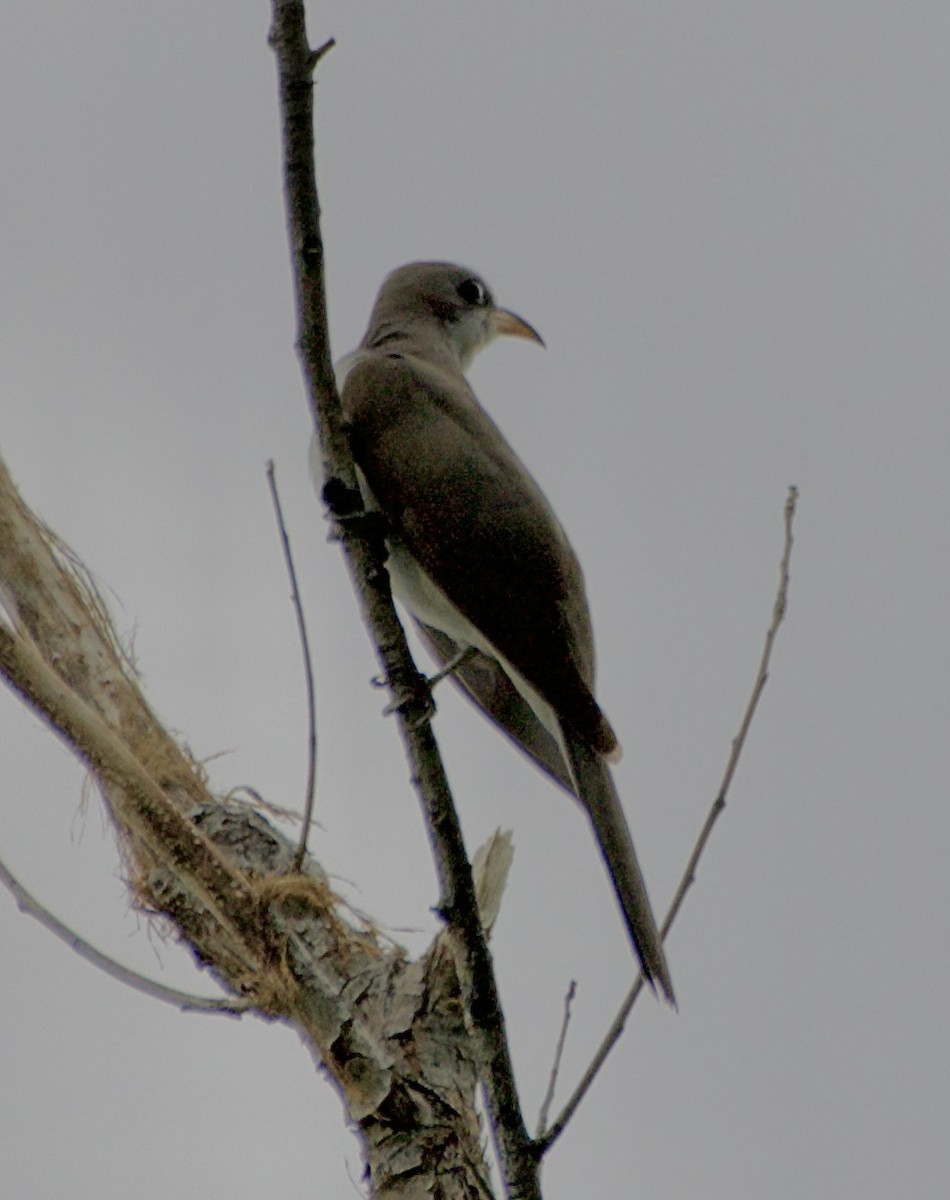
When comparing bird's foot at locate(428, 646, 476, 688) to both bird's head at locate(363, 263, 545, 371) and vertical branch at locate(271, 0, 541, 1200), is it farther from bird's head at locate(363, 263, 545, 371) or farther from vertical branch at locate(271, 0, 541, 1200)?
bird's head at locate(363, 263, 545, 371)

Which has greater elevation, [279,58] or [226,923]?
[279,58]

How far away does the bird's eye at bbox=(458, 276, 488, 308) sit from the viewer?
18.6 ft

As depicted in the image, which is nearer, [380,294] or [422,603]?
[422,603]

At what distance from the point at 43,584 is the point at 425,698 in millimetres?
1874

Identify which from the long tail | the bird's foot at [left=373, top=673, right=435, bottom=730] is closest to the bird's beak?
the long tail

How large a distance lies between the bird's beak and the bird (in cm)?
133

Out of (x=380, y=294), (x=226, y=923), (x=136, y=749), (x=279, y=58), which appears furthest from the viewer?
(x=380, y=294)

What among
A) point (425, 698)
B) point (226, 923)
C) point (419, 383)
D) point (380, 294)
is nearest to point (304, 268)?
point (425, 698)

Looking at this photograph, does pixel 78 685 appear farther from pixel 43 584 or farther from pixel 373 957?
pixel 373 957

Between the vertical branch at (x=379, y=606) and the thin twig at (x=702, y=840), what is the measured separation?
10 cm

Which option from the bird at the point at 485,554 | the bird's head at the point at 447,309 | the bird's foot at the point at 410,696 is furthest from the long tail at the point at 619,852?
the bird's head at the point at 447,309

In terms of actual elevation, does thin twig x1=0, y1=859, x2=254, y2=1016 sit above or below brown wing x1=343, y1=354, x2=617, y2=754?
below

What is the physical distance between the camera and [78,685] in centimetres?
483

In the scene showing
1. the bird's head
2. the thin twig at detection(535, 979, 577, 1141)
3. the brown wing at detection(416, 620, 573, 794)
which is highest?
the bird's head
